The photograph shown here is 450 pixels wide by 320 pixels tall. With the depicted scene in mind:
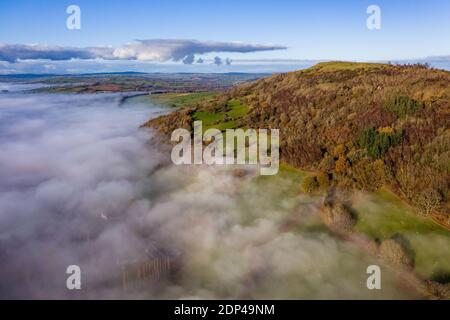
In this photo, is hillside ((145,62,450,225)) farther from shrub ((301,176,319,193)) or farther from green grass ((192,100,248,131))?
shrub ((301,176,319,193))

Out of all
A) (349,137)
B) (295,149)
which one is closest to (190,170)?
(295,149)

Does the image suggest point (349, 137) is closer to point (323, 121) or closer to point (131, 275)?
→ point (323, 121)

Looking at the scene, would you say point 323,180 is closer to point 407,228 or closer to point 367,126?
point 407,228

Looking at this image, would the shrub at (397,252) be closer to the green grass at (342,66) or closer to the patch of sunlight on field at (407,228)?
the patch of sunlight on field at (407,228)

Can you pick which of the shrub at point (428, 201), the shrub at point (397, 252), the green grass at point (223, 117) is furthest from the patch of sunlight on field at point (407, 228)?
the green grass at point (223, 117)

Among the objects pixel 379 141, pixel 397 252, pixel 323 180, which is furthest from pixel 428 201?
pixel 379 141

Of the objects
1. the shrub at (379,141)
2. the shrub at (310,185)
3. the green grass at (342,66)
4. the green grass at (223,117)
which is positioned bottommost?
the shrub at (310,185)
